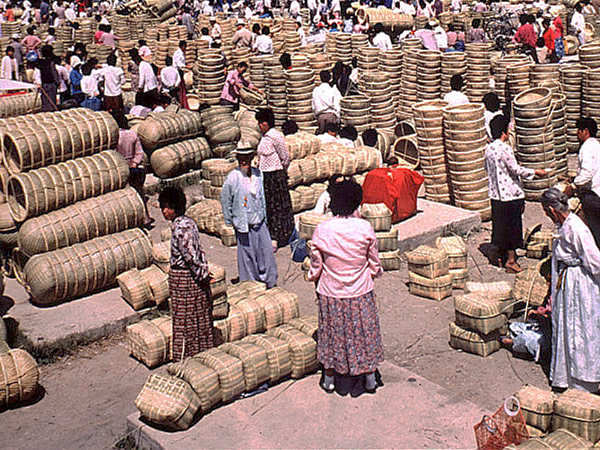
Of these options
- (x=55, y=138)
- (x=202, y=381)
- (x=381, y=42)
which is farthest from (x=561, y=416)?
(x=381, y=42)

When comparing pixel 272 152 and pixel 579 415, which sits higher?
pixel 272 152

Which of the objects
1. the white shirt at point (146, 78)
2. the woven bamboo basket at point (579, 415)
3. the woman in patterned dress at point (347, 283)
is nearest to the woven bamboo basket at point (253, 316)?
the woman in patterned dress at point (347, 283)

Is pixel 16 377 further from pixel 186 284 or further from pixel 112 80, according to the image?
pixel 112 80

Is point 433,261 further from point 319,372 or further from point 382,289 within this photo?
point 319,372

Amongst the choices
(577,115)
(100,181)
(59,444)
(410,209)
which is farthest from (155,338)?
(577,115)

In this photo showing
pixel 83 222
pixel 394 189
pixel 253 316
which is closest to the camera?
pixel 253 316

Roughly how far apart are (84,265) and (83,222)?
0.51 m

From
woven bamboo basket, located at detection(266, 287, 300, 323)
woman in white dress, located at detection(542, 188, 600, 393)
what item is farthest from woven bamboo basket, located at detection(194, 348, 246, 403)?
woman in white dress, located at detection(542, 188, 600, 393)

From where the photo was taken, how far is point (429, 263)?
784cm

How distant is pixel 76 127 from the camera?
8.38 metres

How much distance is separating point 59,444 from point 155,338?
4.22 feet

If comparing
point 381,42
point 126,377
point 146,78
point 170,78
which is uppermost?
point 381,42

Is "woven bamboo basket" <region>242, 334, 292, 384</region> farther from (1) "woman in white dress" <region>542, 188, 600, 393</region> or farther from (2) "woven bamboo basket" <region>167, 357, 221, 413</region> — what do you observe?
(1) "woman in white dress" <region>542, 188, 600, 393</region>

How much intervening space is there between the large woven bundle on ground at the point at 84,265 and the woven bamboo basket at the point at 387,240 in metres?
2.64
